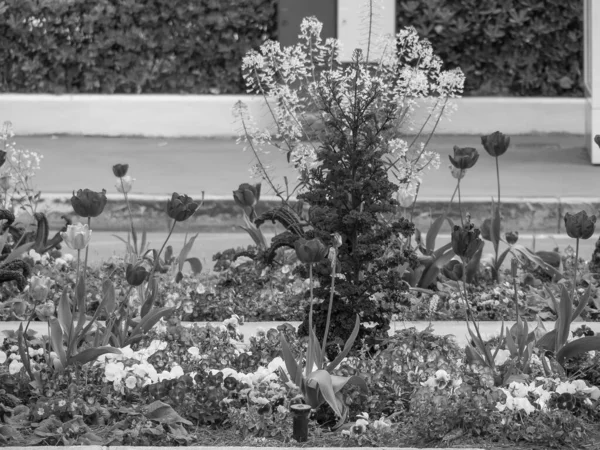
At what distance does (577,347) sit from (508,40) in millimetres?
8856

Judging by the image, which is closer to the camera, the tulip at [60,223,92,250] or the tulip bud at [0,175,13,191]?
the tulip at [60,223,92,250]

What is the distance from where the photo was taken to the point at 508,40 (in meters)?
12.9

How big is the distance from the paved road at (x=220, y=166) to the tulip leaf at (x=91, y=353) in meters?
4.78

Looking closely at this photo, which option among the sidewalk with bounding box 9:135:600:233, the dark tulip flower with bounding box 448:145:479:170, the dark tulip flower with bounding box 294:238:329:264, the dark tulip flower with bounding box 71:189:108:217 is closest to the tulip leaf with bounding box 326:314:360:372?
the dark tulip flower with bounding box 294:238:329:264

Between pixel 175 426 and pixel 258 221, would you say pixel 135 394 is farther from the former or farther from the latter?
pixel 258 221

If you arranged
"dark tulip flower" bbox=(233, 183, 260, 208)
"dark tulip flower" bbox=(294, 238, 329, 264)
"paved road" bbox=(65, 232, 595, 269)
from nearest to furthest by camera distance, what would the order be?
1. "dark tulip flower" bbox=(294, 238, 329, 264)
2. "dark tulip flower" bbox=(233, 183, 260, 208)
3. "paved road" bbox=(65, 232, 595, 269)

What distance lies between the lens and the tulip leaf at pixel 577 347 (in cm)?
437

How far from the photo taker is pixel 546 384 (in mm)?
4160

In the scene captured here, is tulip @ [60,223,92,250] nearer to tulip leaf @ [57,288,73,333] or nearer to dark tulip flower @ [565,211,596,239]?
tulip leaf @ [57,288,73,333]

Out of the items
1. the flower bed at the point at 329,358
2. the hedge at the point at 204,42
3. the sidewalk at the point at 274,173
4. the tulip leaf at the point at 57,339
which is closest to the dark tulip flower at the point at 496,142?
the flower bed at the point at 329,358

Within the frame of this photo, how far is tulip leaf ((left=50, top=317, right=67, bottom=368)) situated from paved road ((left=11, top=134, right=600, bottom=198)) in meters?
4.78

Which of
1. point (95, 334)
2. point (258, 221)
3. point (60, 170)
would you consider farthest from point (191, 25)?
point (95, 334)

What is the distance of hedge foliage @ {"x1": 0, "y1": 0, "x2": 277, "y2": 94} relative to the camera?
12.9m

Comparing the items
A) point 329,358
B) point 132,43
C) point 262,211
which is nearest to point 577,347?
point 329,358
